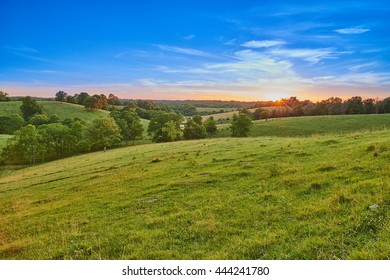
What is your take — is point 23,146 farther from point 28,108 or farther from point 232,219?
point 232,219

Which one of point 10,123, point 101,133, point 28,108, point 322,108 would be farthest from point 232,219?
point 28,108

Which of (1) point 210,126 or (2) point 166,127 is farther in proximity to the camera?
(1) point 210,126

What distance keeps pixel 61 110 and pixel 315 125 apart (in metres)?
75.6

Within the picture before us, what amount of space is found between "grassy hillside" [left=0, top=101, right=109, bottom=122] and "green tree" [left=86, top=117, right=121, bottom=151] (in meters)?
27.3

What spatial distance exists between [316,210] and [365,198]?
1.16m

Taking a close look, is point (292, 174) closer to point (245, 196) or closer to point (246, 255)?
point (245, 196)

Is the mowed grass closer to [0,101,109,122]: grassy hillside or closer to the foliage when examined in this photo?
the foliage

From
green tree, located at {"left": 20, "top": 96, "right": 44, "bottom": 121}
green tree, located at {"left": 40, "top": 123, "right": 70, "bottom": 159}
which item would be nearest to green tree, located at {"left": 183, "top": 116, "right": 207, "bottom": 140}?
green tree, located at {"left": 40, "top": 123, "right": 70, "bottom": 159}

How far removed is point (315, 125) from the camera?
55.1m

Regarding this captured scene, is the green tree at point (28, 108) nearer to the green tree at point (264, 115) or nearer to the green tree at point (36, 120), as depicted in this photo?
the green tree at point (36, 120)

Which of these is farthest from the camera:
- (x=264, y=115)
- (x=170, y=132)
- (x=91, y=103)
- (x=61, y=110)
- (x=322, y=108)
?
(x=61, y=110)

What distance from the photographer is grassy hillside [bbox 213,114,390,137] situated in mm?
42188

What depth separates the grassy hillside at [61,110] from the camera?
260ft
